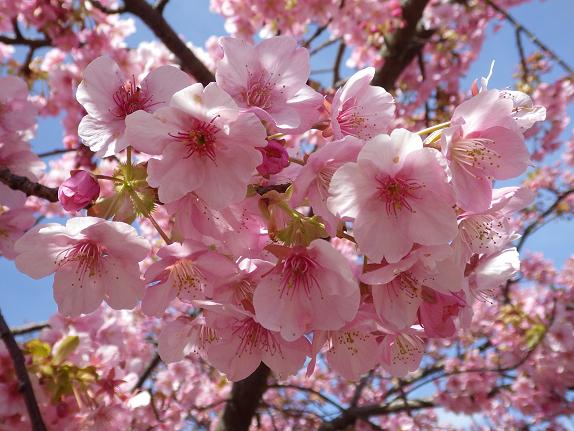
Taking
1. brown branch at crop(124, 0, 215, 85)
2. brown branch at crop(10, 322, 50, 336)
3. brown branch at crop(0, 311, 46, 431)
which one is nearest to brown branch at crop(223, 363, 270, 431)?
brown branch at crop(10, 322, 50, 336)

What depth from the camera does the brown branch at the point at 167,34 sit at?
9.54 feet

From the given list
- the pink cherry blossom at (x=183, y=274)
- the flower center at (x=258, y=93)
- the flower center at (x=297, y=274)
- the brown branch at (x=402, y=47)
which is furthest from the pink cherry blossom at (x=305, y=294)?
the brown branch at (x=402, y=47)

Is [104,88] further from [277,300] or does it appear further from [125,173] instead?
[277,300]

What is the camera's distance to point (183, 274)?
46.6 inches

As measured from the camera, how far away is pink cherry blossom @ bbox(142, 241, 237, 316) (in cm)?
111

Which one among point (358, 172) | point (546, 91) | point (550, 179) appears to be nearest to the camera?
point (358, 172)

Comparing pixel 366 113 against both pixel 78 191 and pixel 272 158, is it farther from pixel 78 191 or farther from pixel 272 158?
pixel 78 191

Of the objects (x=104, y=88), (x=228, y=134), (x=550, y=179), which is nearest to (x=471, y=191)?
(x=228, y=134)

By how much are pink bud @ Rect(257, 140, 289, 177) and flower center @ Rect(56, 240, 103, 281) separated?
18.3 inches

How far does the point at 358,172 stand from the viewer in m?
0.99

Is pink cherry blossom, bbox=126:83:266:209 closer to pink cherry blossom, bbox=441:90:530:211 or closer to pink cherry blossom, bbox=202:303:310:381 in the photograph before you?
pink cherry blossom, bbox=202:303:310:381

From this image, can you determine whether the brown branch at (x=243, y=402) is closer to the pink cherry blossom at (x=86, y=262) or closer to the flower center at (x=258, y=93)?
the pink cherry blossom at (x=86, y=262)

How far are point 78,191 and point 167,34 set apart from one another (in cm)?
212

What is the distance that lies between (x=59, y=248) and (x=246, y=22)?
13.9 feet
